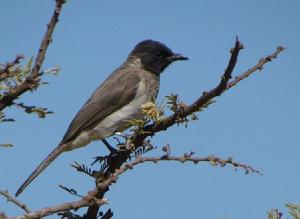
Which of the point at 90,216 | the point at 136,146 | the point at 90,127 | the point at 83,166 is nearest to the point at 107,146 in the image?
the point at 90,127

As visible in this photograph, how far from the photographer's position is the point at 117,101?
→ 6355mm

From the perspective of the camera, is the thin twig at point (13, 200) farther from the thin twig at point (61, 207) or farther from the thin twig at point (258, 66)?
the thin twig at point (258, 66)

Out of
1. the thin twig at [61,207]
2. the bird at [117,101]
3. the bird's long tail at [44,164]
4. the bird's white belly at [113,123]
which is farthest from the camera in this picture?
the bird's white belly at [113,123]

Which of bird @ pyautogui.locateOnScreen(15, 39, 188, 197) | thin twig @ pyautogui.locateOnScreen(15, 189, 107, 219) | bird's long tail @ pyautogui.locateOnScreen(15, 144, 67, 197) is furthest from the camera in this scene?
bird @ pyautogui.locateOnScreen(15, 39, 188, 197)

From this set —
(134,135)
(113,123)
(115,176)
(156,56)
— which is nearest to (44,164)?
(113,123)

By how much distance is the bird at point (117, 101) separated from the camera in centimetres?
593

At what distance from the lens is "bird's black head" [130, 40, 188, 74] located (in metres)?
7.25

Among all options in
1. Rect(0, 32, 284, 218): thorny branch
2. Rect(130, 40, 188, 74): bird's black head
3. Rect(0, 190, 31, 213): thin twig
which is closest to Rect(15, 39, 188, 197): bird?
Rect(130, 40, 188, 74): bird's black head

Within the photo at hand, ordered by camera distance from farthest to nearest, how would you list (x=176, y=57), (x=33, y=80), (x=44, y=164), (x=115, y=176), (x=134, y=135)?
(x=176, y=57) → (x=44, y=164) → (x=134, y=135) → (x=115, y=176) → (x=33, y=80)

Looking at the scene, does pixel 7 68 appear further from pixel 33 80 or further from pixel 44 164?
pixel 44 164

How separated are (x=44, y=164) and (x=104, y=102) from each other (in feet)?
4.62

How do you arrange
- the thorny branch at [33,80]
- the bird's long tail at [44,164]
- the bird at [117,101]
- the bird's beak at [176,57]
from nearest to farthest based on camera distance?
the thorny branch at [33,80], the bird's long tail at [44,164], the bird at [117,101], the bird's beak at [176,57]

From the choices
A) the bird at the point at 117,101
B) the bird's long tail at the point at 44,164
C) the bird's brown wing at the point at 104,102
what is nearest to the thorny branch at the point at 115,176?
the bird's long tail at the point at 44,164

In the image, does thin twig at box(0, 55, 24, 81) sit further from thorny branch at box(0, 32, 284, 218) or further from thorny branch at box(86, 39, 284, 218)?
thorny branch at box(86, 39, 284, 218)
